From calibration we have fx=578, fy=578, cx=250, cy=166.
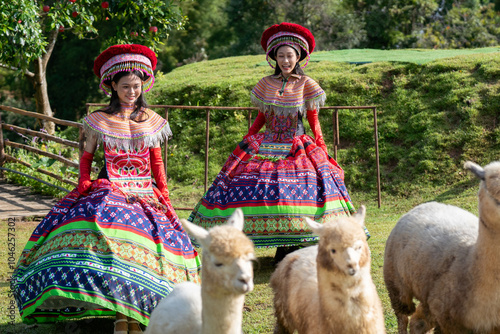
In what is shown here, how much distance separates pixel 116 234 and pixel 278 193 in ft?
6.53

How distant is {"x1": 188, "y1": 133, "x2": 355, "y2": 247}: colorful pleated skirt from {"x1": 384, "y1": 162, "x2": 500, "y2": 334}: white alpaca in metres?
1.27

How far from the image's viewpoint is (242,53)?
25719mm

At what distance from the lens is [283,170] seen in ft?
19.5

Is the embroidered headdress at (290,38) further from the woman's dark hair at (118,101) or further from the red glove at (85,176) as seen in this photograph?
the red glove at (85,176)

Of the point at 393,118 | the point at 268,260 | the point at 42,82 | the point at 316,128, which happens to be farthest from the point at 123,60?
the point at 42,82

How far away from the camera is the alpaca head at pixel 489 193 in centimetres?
356

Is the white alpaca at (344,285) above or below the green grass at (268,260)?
above

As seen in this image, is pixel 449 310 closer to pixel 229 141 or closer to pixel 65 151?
pixel 229 141

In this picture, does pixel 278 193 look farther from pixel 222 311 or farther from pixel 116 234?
pixel 222 311

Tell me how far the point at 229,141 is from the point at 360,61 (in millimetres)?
4456

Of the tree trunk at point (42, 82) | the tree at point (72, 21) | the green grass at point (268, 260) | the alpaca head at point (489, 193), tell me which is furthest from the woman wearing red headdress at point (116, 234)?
the tree trunk at point (42, 82)

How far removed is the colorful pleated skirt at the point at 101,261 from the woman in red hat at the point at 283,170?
133 cm

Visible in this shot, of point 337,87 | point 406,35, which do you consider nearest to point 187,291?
point 337,87

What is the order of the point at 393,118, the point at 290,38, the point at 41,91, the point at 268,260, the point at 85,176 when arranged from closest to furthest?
1. the point at 85,176
2. the point at 290,38
3. the point at 268,260
4. the point at 393,118
5. the point at 41,91
